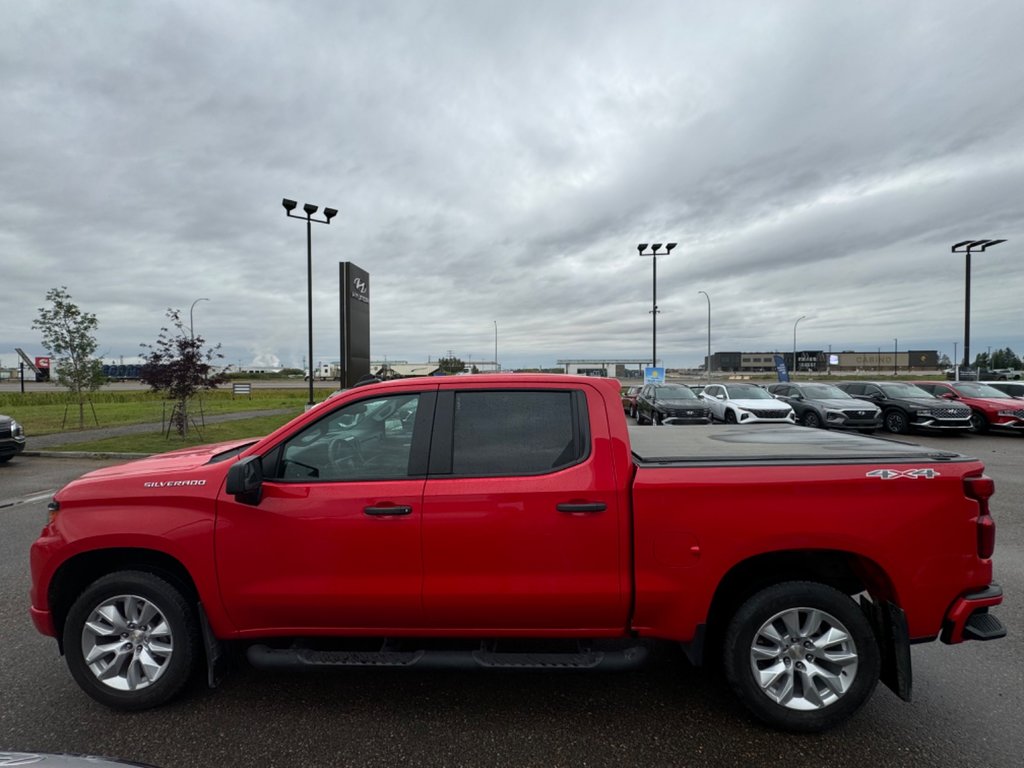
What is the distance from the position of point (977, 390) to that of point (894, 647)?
780 inches

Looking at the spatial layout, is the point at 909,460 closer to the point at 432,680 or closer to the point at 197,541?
the point at 432,680

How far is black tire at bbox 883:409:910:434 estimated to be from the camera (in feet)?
53.3

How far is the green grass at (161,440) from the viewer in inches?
498

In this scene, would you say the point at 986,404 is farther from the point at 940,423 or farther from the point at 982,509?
the point at 982,509

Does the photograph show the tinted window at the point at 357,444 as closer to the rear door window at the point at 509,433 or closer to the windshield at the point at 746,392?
the rear door window at the point at 509,433

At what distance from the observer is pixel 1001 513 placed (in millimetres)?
6816

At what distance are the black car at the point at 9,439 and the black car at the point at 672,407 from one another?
1585cm

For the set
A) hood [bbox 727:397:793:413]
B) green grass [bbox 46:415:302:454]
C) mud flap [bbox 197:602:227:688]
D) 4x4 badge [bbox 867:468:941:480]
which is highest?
4x4 badge [bbox 867:468:941:480]

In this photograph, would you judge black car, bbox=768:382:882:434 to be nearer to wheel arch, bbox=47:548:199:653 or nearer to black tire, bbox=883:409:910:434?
black tire, bbox=883:409:910:434

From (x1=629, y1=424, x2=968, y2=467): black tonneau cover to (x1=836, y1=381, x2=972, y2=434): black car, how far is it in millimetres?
14854

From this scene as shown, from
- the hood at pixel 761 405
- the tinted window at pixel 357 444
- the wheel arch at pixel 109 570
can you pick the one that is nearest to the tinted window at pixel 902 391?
the hood at pixel 761 405

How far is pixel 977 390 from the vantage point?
17516 mm

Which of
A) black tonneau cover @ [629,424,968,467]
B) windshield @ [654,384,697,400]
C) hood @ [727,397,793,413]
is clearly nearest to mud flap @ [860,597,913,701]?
black tonneau cover @ [629,424,968,467]

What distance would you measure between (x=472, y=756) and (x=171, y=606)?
173cm
